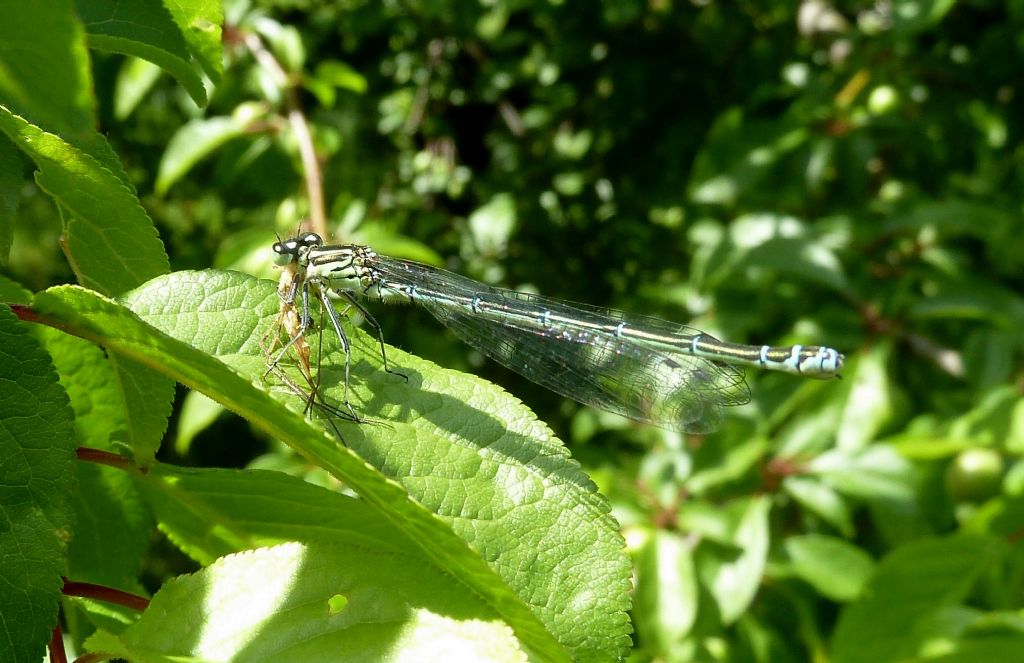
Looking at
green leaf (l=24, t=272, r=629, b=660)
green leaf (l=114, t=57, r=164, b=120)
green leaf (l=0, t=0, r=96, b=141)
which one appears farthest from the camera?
green leaf (l=114, t=57, r=164, b=120)

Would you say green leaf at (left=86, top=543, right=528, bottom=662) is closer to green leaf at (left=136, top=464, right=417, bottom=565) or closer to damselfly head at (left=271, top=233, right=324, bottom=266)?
green leaf at (left=136, top=464, right=417, bottom=565)

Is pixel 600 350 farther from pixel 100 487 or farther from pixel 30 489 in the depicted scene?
pixel 30 489

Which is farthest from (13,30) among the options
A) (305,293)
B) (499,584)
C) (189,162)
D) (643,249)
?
(643,249)

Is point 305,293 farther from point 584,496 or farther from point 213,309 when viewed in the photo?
point 584,496

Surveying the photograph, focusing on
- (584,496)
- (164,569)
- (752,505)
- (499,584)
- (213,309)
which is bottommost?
(499,584)

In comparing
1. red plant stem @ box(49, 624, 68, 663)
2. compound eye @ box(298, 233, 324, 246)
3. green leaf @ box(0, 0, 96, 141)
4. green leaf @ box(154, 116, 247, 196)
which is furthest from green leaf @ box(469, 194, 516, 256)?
green leaf @ box(0, 0, 96, 141)
